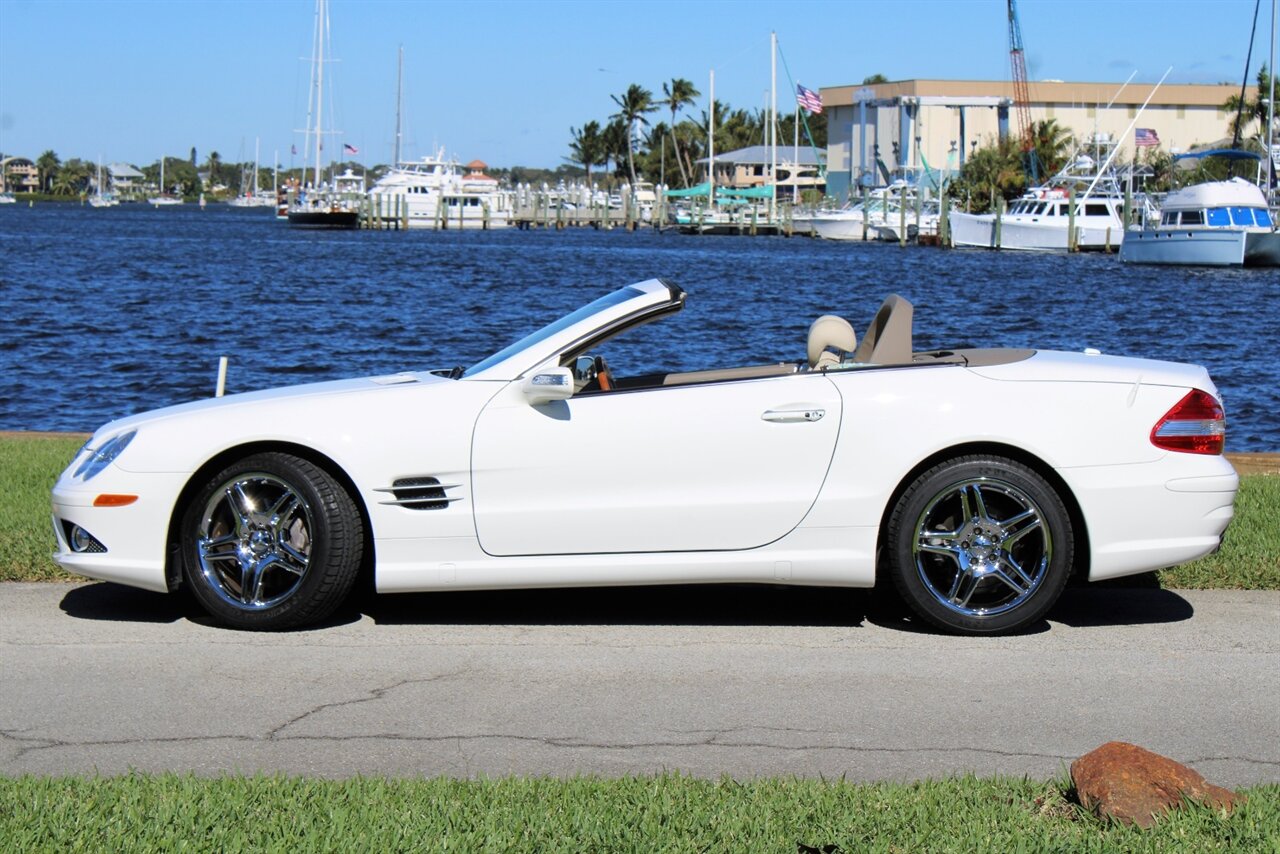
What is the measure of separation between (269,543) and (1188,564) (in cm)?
442

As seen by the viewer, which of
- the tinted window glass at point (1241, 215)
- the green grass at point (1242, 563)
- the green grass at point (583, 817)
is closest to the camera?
the green grass at point (583, 817)

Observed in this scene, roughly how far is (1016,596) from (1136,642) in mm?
531

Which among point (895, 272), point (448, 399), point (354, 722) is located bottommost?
point (354, 722)

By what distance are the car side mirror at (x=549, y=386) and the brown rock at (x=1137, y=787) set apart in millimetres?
2647

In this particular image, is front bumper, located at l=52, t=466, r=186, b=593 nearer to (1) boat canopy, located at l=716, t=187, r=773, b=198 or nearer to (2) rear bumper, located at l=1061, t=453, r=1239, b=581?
(2) rear bumper, located at l=1061, t=453, r=1239, b=581

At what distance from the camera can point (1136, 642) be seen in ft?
20.9

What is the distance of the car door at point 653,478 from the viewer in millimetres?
6262

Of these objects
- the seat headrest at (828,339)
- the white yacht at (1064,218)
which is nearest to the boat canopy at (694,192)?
the white yacht at (1064,218)

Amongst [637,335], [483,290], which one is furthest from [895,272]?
[637,335]

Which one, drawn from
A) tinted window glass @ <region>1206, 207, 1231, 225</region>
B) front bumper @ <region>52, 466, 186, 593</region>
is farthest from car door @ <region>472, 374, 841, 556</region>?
tinted window glass @ <region>1206, 207, 1231, 225</region>

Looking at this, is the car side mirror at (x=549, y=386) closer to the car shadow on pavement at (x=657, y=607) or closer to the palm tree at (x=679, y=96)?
the car shadow on pavement at (x=657, y=607)

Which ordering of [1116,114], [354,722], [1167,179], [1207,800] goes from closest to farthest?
[1207,800] → [354,722] → [1167,179] → [1116,114]

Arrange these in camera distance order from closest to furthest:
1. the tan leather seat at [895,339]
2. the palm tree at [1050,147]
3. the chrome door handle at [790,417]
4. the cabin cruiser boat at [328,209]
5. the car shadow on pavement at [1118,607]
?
the chrome door handle at [790,417], the tan leather seat at [895,339], the car shadow on pavement at [1118,607], the palm tree at [1050,147], the cabin cruiser boat at [328,209]

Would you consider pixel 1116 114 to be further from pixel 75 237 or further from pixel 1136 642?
pixel 1136 642
